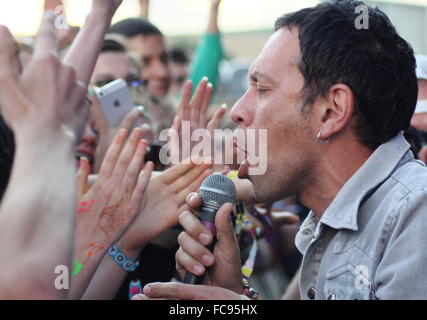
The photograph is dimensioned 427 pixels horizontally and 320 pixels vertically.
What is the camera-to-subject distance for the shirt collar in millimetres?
2080

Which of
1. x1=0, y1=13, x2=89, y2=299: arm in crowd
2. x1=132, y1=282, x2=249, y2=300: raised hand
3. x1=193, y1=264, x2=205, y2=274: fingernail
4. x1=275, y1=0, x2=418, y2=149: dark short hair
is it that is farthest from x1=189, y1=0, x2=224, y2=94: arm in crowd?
x1=0, y1=13, x2=89, y2=299: arm in crowd

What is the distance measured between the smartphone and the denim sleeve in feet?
5.87

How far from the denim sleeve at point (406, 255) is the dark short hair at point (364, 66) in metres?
0.43

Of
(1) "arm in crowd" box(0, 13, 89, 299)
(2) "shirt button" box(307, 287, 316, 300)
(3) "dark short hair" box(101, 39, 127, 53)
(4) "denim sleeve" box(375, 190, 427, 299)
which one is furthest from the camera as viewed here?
(3) "dark short hair" box(101, 39, 127, 53)

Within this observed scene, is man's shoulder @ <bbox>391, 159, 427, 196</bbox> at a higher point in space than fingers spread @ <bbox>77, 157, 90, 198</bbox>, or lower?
higher

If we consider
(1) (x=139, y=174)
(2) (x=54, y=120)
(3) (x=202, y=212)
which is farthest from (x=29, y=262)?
(1) (x=139, y=174)

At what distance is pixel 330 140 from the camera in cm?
229

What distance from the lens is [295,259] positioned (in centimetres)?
398

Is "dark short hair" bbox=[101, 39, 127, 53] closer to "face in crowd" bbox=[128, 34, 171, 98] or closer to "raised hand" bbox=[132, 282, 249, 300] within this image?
"face in crowd" bbox=[128, 34, 171, 98]

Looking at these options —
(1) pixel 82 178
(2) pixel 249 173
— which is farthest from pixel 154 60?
(2) pixel 249 173

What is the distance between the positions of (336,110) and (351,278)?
639 millimetres

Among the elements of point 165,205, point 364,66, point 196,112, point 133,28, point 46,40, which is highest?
point 46,40

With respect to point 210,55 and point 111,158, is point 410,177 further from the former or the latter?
point 210,55
